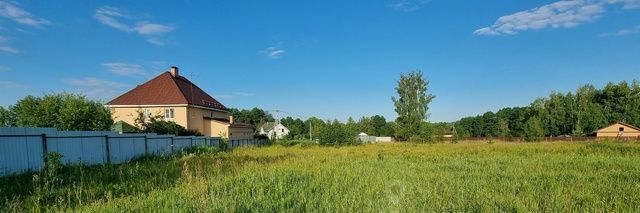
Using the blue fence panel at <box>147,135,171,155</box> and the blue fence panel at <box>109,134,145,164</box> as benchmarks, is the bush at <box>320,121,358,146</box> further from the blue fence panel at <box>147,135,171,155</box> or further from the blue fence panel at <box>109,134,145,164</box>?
the blue fence panel at <box>109,134,145,164</box>

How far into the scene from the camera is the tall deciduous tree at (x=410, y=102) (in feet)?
193

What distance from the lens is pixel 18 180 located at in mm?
8875

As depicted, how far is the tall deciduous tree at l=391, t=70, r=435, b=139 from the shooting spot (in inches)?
2313

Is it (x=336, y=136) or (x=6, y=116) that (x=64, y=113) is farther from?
(x=336, y=136)

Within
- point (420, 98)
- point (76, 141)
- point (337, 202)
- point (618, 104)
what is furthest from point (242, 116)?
point (337, 202)

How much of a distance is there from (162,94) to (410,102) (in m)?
32.5

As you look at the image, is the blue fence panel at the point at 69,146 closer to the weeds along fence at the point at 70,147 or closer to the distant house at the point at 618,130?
the weeds along fence at the point at 70,147

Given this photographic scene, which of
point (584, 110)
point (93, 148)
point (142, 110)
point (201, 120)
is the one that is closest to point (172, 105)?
point (142, 110)

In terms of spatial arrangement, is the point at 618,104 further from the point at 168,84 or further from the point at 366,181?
the point at 366,181

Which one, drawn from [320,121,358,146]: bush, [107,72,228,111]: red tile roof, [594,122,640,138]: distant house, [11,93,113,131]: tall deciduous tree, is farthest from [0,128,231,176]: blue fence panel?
[594,122,640,138]: distant house

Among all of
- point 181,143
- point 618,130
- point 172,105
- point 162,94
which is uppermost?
point 162,94

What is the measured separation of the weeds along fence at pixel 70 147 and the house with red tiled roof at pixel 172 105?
20996 mm

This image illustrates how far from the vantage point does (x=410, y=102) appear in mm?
59344

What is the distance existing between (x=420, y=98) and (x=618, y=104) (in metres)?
39.0
